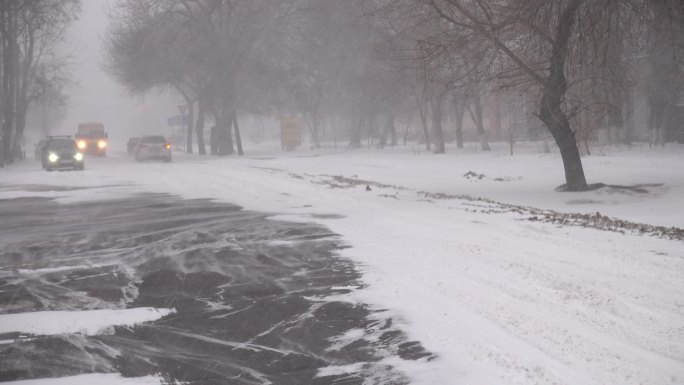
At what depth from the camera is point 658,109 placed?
125ft

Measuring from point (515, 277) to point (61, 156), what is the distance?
30591 millimetres

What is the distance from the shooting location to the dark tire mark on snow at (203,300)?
203 inches

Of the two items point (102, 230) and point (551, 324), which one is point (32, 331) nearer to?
point (551, 324)

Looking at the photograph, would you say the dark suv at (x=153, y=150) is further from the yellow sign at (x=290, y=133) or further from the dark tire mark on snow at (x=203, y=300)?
the dark tire mark on snow at (x=203, y=300)

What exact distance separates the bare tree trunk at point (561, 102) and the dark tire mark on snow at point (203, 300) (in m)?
7.88

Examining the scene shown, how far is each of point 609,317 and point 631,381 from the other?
59.8 inches

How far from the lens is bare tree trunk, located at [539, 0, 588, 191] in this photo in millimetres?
16062

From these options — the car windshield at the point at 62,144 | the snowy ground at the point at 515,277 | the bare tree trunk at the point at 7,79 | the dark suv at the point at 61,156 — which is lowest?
the snowy ground at the point at 515,277

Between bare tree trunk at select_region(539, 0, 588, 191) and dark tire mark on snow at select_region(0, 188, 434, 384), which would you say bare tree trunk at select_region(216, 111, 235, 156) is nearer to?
bare tree trunk at select_region(539, 0, 588, 191)

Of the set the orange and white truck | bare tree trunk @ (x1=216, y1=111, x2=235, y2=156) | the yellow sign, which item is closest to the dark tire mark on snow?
bare tree trunk @ (x1=216, y1=111, x2=235, y2=156)

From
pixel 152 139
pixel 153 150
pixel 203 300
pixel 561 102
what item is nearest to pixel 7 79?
pixel 152 139

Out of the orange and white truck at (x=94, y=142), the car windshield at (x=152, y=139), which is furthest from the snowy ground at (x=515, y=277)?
the orange and white truck at (x=94, y=142)

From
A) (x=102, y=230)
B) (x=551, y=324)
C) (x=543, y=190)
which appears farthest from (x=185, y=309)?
(x=543, y=190)

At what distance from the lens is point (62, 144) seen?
3491 centimetres
